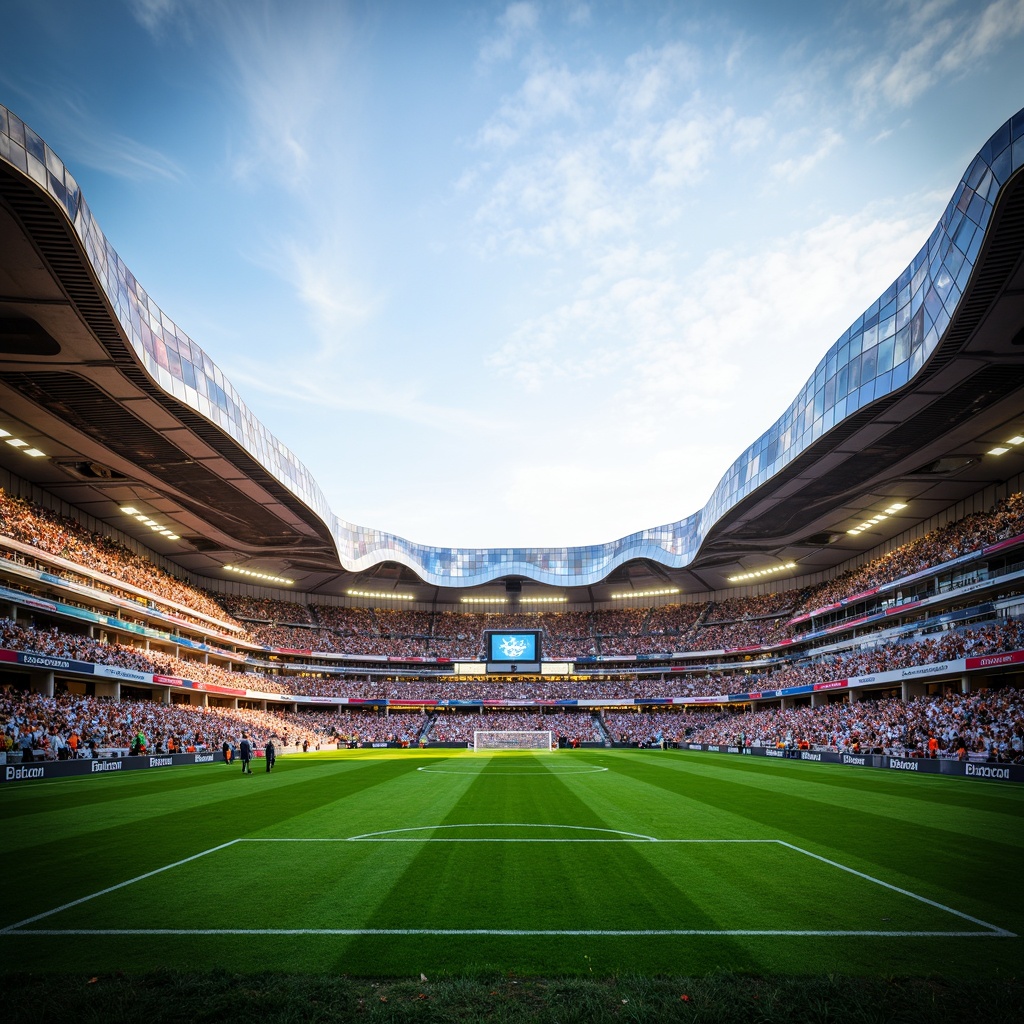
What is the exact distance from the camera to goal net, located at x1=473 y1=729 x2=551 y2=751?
61.2 metres

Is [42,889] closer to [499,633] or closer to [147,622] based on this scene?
[147,622]

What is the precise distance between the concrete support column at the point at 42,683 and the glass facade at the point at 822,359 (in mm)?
16594

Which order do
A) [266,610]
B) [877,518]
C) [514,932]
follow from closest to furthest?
1. [514,932]
2. [877,518]
3. [266,610]

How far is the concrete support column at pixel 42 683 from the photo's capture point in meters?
39.0

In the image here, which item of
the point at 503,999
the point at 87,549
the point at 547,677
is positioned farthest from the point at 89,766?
the point at 547,677

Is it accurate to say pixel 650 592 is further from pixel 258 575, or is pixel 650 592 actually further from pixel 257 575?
pixel 257 575

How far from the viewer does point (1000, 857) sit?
1220cm

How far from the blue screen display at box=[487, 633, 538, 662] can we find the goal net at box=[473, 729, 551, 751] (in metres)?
13.4

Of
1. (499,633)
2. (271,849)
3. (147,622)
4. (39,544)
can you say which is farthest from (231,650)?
(271,849)

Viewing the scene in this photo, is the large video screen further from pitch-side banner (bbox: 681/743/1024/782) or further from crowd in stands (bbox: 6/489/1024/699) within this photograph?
pitch-side banner (bbox: 681/743/1024/782)

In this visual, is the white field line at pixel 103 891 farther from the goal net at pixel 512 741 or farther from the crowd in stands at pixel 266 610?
the crowd in stands at pixel 266 610

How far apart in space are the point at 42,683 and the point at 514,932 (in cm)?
4274

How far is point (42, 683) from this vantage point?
134 ft

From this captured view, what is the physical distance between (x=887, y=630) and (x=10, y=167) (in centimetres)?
5832
